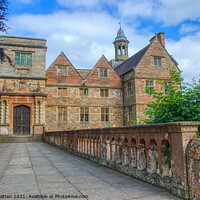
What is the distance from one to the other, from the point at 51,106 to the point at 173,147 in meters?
22.9

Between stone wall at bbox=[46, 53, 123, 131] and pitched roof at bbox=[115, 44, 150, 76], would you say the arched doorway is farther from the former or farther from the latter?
pitched roof at bbox=[115, 44, 150, 76]

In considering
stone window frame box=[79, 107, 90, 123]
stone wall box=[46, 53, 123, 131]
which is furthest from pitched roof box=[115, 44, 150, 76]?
stone window frame box=[79, 107, 90, 123]

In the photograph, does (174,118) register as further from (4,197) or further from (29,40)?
(29,40)

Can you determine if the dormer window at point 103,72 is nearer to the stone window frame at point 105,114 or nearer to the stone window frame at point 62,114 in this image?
the stone window frame at point 105,114

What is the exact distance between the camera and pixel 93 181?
4707 millimetres

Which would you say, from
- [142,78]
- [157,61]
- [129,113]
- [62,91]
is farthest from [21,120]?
[157,61]

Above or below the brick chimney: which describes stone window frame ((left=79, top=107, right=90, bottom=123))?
below

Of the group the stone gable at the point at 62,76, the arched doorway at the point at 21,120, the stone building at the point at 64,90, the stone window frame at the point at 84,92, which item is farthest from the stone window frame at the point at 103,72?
the arched doorway at the point at 21,120

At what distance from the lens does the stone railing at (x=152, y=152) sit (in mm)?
3590

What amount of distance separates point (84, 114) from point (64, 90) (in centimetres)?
366

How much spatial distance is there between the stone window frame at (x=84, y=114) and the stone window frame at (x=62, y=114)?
177cm

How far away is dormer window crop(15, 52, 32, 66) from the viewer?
2539 centimetres

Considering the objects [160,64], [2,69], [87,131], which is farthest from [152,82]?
[87,131]

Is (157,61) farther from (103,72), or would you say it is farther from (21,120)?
(21,120)
